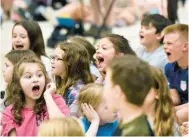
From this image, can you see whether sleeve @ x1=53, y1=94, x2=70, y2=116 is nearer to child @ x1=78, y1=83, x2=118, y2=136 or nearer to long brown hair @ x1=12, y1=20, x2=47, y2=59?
child @ x1=78, y1=83, x2=118, y2=136

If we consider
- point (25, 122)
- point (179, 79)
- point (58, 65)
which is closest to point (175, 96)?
point (179, 79)

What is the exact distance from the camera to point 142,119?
99.0 inches

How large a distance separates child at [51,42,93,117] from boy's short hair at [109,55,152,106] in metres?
1.02

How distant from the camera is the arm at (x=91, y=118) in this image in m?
3.04

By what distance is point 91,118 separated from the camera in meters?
3.09

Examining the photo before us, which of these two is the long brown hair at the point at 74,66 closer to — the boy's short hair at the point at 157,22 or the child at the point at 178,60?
the child at the point at 178,60

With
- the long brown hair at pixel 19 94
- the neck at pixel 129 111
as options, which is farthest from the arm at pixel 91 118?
the neck at pixel 129 111

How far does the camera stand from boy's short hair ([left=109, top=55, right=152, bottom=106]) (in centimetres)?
254

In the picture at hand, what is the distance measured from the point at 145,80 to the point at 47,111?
863mm

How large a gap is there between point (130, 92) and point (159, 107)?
0.27 metres

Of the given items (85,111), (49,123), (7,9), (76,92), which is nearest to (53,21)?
(7,9)

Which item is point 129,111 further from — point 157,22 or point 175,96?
point 157,22

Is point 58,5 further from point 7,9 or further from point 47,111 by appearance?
point 47,111

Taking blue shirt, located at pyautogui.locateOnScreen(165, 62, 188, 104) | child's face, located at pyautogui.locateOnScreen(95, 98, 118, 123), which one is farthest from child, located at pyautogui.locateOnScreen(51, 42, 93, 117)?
blue shirt, located at pyautogui.locateOnScreen(165, 62, 188, 104)
